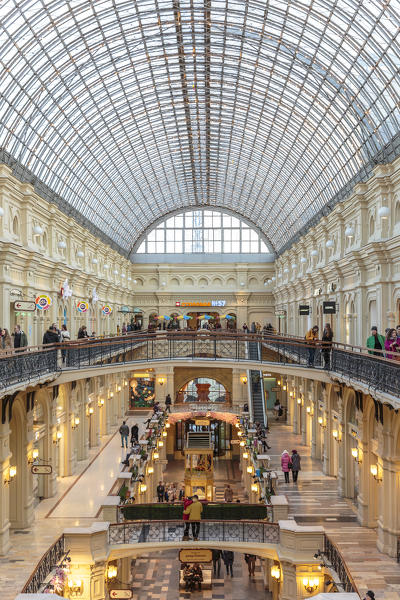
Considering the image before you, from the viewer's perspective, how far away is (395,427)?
19.6 meters

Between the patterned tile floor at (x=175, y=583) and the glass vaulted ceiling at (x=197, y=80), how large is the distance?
1936 centimetres

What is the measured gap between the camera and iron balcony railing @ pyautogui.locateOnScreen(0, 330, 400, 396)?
18.1 meters

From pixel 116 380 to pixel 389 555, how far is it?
32.9 metres

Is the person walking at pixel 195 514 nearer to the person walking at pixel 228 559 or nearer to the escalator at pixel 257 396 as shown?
the person walking at pixel 228 559

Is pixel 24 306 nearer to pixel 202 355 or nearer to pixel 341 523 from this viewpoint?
pixel 202 355

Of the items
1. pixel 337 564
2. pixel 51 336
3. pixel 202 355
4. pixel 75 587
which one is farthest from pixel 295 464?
pixel 51 336

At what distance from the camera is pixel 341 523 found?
76.0ft

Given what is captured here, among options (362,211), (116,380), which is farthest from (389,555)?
(116,380)

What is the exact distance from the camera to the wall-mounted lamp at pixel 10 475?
21094 mm

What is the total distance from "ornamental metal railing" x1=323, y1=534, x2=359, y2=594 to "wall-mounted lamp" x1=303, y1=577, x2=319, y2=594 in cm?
94

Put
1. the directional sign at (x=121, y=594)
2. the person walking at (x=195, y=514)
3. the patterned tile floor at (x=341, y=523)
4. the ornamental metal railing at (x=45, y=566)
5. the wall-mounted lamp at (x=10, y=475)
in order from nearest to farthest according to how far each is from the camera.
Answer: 1. the ornamental metal railing at (x=45, y=566)
2. the patterned tile floor at (x=341, y=523)
3. the directional sign at (x=121, y=594)
4. the person walking at (x=195, y=514)
5. the wall-mounted lamp at (x=10, y=475)

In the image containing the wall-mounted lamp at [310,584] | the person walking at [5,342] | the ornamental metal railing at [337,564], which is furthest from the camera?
the person walking at [5,342]

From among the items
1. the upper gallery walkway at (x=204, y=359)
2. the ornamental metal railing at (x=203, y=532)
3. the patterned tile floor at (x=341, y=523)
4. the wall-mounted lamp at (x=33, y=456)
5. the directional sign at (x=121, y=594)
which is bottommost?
the directional sign at (x=121, y=594)

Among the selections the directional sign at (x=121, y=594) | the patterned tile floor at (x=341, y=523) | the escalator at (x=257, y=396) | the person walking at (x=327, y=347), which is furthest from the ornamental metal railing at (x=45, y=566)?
the escalator at (x=257, y=396)
